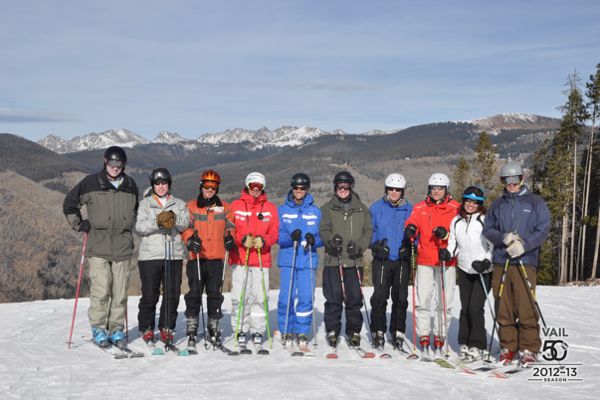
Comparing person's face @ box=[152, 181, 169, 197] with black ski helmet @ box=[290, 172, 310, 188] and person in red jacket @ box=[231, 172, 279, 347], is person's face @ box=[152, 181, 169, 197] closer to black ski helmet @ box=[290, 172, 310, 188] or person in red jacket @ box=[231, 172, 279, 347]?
person in red jacket @ box=[231, 172, 279, 347]

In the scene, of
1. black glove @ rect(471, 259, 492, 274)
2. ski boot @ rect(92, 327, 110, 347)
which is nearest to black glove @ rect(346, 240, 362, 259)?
black glove @ rect(471, 259, 492, 274)

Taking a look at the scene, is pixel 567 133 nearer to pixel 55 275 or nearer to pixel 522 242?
pixel 522 242

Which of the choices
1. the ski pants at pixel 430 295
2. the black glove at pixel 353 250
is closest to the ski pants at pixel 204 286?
the black glove at pixel 353 250

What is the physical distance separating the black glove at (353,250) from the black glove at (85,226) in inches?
131

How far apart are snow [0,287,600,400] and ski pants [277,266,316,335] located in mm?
370

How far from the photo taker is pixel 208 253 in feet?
24.3

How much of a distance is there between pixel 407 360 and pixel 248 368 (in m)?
2.00

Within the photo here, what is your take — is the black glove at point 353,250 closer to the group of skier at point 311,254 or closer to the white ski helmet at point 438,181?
the group of skier at point 311,254

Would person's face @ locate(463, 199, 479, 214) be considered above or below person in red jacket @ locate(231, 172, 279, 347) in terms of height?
above

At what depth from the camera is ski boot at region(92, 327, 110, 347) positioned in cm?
721

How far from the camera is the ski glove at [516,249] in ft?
21.6

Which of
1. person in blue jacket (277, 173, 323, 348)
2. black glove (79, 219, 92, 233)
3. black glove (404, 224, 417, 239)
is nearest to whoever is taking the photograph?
black glove (79, 219, 92, 233)

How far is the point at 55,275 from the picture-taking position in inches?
2911

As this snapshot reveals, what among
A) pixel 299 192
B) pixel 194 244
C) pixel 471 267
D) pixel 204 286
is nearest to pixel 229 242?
pixel 194 244
